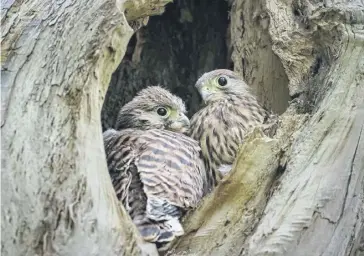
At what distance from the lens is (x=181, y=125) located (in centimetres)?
421

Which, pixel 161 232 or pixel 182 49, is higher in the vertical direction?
pixel 182 49

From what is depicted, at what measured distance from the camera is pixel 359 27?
3582 mm

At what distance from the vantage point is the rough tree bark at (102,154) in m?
2.95

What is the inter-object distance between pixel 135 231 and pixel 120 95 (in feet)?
6.77

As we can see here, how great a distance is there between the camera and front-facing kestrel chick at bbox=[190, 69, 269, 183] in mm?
4012

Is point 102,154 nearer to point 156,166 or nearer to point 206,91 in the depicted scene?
point 156,166

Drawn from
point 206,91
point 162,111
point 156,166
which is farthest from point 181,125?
point 156,166

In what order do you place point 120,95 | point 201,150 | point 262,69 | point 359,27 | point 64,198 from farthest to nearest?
point 120,95, point 262,69, point 201,150, point 359,27, point 64,198

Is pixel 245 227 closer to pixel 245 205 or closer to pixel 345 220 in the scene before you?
pixel 245 205

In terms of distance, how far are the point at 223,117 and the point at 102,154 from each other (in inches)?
49.6

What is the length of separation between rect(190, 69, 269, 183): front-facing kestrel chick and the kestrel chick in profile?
79 millimetres

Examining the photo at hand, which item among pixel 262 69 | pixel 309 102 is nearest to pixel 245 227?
pixel 309 102

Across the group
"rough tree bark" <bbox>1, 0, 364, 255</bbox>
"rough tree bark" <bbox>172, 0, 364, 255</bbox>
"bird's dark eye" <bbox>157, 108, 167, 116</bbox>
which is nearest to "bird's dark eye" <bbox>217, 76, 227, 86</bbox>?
"bird's dark eye" <bbox>157, 108, 167, 116</bbox>

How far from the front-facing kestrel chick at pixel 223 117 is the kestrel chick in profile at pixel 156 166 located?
0.26ft
